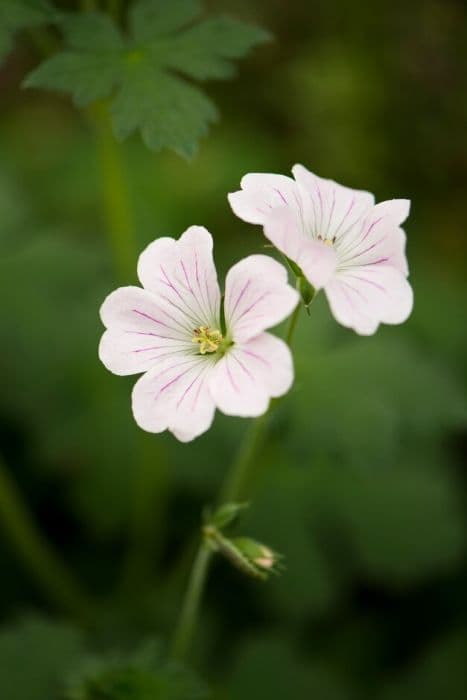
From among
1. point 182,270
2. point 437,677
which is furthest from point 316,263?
point 437,677

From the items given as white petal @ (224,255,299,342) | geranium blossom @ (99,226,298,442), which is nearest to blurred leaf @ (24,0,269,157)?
geranium blossom @ (99,226,298,442)

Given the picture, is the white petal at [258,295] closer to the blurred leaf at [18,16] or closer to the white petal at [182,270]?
the white petal at [182,270]

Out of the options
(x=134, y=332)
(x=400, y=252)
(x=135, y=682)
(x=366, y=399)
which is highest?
(x=366, y=399)

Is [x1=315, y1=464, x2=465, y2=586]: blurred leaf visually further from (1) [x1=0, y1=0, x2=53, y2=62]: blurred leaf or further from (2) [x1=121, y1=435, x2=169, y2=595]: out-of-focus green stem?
(1) [x1=0, y1=0, x2=53, y2=62]: blurred leaf

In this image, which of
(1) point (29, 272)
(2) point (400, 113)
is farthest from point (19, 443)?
(2) point (400, 113)

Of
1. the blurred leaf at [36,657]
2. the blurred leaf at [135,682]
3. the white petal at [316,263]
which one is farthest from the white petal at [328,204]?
the blurred leaf at [36,657]

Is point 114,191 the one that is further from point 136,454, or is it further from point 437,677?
Answer: point 437,677
